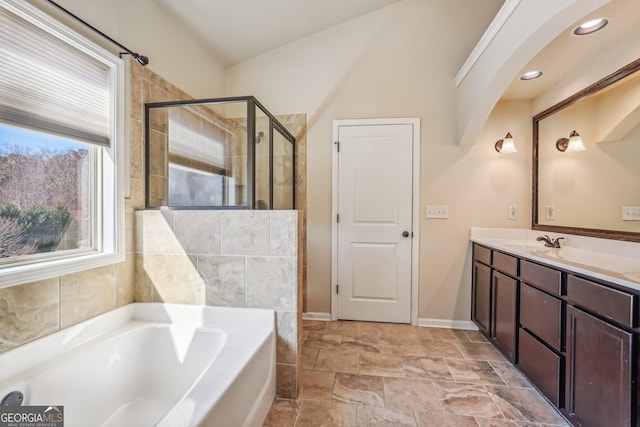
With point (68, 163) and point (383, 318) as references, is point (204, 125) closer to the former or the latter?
point (68, 163)

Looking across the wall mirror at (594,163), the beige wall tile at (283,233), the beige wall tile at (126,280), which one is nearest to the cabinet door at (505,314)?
the wall mirror at (594,163)

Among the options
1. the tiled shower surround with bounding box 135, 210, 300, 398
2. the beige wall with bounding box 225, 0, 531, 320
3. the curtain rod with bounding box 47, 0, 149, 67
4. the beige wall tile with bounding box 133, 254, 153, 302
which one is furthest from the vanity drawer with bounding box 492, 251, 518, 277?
the curtain rod with bounding box 47, 0, 149, 67

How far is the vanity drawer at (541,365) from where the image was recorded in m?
1.50

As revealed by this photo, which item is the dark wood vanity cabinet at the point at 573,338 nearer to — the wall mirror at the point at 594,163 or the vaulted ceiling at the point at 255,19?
the wall mirror at the point at 594,163

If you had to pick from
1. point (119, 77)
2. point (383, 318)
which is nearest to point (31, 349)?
point (119, 77)

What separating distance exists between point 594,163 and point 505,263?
0.90 meters

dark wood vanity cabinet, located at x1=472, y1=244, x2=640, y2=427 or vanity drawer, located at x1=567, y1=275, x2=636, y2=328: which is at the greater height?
vanity drawer, located at x1=567, y1=275, x2=636, y2=328

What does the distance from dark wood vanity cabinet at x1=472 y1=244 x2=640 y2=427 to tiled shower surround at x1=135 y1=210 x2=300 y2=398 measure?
1446 mm

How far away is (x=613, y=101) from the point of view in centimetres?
176

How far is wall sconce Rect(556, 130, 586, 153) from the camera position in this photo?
2.05m

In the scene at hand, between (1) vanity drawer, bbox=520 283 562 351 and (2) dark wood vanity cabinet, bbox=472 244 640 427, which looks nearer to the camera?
(2) dark wood vanity cabinet, bbox=472 244 640 427

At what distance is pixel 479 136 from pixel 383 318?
203 centimetres

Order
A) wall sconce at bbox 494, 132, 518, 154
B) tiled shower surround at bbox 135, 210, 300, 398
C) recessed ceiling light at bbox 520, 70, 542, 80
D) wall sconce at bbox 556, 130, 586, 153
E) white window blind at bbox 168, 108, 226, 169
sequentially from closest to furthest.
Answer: tiled shower surround at bbox 135, 210, 300, 398 < white window blind at bbox 168, 108, 226, 169 < wall sconce at bbox 556, 130, 586, 153 < recessed ceiling light at bbox 520, 70, 542, 80 < wall sconce at bbox 494, 132, 518, 154

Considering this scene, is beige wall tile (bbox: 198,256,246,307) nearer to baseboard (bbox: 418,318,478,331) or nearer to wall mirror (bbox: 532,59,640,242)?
baseboard (bbox: 418,318,478,331)
